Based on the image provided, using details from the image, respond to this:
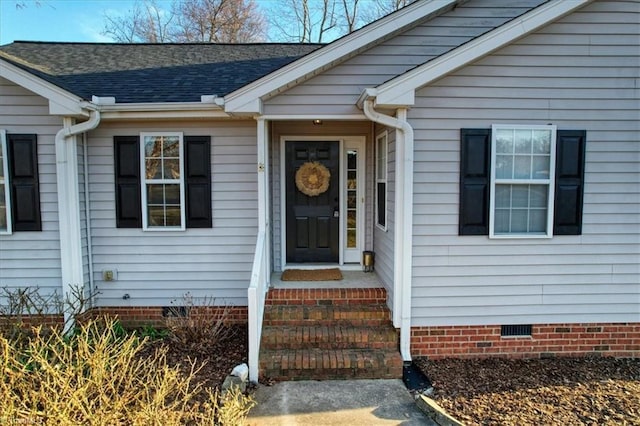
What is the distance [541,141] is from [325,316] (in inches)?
126

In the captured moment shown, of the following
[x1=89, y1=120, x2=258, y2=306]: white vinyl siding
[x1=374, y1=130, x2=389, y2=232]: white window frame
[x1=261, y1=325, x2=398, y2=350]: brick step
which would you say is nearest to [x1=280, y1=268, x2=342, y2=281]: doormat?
[x1=89, y1=120, x2=258, y2=306]: white vinyl siding

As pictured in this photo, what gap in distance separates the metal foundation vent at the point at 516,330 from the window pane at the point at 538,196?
1.43m

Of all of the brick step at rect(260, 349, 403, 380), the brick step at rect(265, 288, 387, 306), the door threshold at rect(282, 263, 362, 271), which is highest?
the door threshold at rect(282, 263, 362, 271)

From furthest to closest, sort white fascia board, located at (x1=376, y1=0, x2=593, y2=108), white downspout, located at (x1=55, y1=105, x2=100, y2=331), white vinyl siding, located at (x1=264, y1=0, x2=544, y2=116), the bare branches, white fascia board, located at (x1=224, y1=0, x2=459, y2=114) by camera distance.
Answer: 1. the bare branches
2. white downspout, located at (x1=55, y1=105, x2=100, y2=331)
3. white vinyl siding, located at (x1=264, y1=0, x2=544, y2=116)
4. white fascia board, located at (x1=224, y1=0, x2=459, y2=114)
5. white fascia board, located at (x1=376, y1=0, x2=593, y2=108)

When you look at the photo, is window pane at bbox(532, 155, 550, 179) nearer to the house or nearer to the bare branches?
the house

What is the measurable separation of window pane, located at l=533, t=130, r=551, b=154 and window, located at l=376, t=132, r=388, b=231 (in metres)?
1.68

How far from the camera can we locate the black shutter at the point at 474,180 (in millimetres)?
4410

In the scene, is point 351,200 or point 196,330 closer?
point 196,330

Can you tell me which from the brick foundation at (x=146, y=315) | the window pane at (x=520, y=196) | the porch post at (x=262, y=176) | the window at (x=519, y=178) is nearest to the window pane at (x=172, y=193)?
the porch post at (x=262, y=176)

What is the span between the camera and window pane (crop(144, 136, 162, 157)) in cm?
527

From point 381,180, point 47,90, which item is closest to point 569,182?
point 381,180

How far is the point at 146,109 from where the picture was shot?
498cm

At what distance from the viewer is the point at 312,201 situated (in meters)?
6.16

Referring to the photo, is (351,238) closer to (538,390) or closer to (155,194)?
(155,194)
